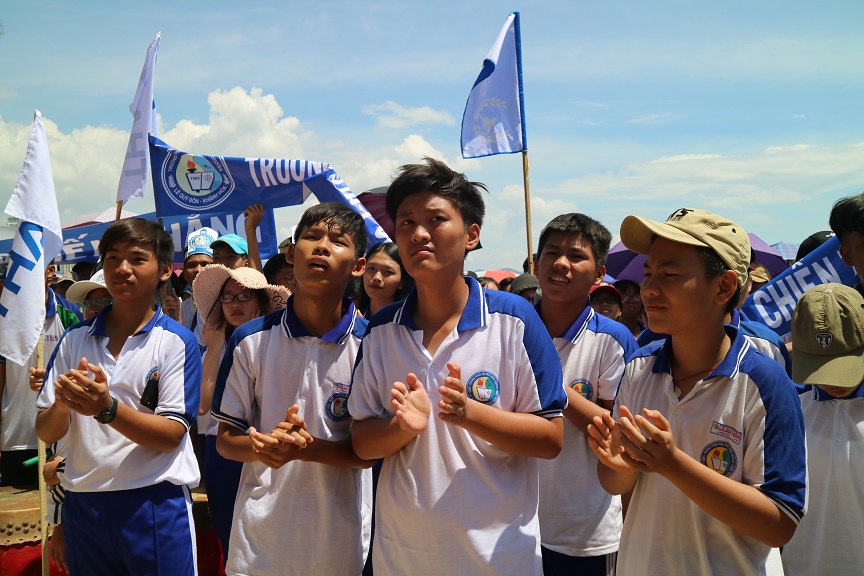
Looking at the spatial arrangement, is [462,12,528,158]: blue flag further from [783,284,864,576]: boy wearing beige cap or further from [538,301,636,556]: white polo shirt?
[783,284,864,576]: boy wearing beige cap

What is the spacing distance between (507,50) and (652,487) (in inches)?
316

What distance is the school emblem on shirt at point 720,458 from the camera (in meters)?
2.35

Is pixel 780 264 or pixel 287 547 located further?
pixel 780 264

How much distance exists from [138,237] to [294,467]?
1505 mm

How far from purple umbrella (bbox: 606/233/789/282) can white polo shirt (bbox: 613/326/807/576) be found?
4.57 m

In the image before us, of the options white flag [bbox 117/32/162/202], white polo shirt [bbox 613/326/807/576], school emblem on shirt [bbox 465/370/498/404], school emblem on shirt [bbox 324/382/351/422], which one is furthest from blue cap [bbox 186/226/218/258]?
white polo shirt [bbox 613/326/807/576]

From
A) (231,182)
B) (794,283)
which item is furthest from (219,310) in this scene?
(794,283)

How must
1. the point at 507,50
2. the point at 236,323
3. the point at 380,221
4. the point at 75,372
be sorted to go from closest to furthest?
the point at 75,372
the point at 236,323
the point at 380,221
the point at 507,50

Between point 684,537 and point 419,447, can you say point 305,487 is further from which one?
point 684,537

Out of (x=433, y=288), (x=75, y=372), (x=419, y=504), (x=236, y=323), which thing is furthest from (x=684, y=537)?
(x=236, y=323)

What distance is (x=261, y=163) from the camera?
760 centimetres

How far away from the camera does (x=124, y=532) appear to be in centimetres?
340

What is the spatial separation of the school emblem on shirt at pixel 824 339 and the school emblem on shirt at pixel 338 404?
202cm

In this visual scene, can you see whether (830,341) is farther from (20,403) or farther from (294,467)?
(20,403)
